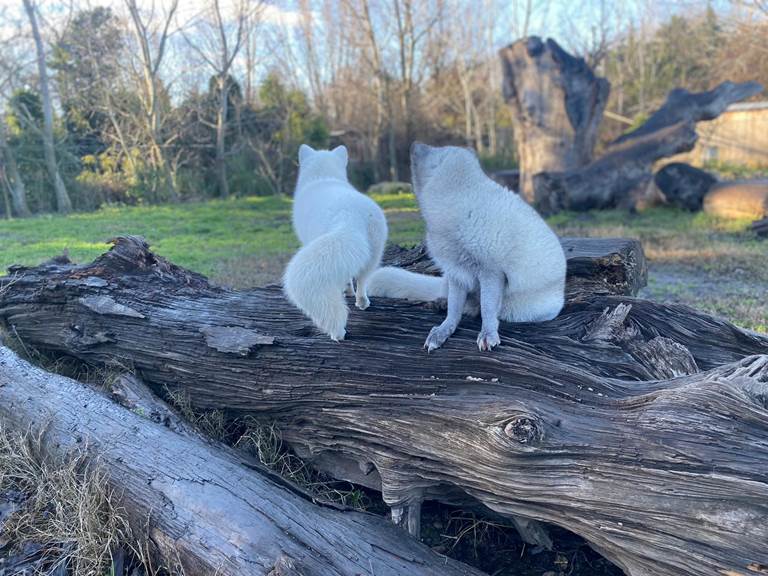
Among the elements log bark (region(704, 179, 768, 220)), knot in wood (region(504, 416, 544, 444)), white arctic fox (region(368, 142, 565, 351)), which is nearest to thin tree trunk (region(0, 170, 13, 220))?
white arctic fox (region(368, 142, 565, 351))

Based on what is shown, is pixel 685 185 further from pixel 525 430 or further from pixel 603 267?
pixel 525 430

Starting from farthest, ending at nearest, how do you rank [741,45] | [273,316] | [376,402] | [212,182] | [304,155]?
[741,45]
[212,182]
[304,155]
[273,316]
[376,402]

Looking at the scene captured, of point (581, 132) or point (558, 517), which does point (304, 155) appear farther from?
point (581, 132)

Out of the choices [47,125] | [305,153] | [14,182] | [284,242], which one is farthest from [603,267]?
[47,125]

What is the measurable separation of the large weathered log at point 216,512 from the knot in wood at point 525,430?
23.5 inches

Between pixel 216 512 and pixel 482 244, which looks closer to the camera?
pixel 216 512

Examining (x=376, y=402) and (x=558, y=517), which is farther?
(x=376, y=402)

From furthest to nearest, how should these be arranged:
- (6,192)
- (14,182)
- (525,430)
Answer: (14,182)
(6,192)
(525,430)

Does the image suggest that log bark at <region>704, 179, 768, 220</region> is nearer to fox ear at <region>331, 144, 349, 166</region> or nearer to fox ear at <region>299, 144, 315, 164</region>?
fox ear at <region>331, 144, 349, 166</region>

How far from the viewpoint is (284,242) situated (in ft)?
29.8

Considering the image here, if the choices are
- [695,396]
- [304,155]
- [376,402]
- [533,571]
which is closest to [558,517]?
[533,571]

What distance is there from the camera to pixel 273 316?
3.24 m

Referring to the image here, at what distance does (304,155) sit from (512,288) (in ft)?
6.79

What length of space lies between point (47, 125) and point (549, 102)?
1106 centimetres
